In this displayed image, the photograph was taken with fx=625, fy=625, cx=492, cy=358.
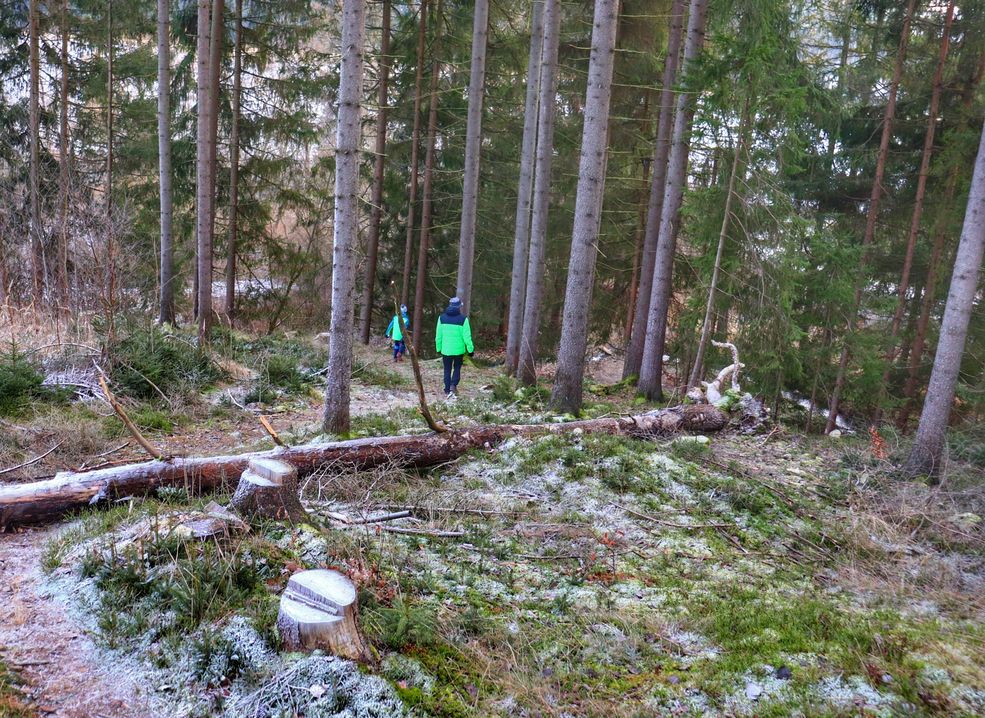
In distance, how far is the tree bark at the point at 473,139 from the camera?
15.5 metres

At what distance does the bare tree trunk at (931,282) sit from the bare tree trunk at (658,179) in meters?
6.45

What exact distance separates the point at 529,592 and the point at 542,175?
33.3ft

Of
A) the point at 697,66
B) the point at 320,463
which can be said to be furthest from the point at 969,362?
the point at 320,463

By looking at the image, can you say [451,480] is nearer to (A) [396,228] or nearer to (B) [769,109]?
(B) [769,109]

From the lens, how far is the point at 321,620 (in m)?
3.38

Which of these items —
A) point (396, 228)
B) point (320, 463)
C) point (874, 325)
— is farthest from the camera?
point (396, 228)

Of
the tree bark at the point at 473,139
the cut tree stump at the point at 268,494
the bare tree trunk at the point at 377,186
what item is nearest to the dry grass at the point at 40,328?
the cut tree stump at the point at 268,494

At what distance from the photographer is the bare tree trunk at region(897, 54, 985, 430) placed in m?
14.4

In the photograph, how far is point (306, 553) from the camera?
4562 millimetres

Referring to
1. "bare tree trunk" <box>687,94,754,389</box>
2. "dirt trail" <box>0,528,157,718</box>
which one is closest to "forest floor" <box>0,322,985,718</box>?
"dirt trail" <box>0,528,157,718</box>

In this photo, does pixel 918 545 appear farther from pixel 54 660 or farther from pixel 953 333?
pixel 54 660

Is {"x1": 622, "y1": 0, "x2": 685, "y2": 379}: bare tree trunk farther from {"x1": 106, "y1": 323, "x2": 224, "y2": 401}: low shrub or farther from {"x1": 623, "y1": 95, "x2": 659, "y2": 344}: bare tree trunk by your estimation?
{"x1": 106, "y1": 323, "x2": 224, "y2": 401}: low shrub

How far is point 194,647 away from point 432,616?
54.5 inches

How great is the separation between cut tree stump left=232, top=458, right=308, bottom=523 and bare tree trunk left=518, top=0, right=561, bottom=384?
342 inches
